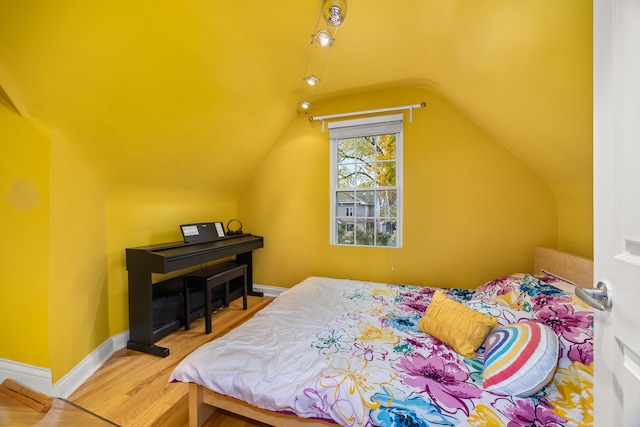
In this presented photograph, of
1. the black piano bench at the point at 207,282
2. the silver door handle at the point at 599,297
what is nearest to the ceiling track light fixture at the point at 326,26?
the silver door handle at the point at 599,297


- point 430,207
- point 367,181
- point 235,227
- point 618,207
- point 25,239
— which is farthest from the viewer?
point 235,227

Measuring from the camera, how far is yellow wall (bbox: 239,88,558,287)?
8.05 feet

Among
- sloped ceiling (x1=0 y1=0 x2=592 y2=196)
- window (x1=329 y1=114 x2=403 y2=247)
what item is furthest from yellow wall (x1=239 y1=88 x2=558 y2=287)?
sloped ceiling (x1=0 y1=0 x2=592 y2=196)

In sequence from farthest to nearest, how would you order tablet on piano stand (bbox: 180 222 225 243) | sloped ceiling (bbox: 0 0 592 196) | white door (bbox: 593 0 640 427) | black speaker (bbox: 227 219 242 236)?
black speaker (bbox: 227 219 242 236), tablet on piano stand (bbox: 180 222 225 243), sloped ceiling (bbox: 0 0 592 196), white door (bbox: 593 0 640 427)

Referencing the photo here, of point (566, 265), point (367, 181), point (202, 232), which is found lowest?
point (566, 265)

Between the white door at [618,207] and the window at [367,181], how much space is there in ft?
7.17

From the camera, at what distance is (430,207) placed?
8.92 feet

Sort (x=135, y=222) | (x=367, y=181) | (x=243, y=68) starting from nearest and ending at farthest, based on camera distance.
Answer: (x=243, y=68) < (x=135, y=222) < (x=367, y=181)

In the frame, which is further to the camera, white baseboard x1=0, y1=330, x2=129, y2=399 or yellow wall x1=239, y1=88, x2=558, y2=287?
yellow wall x1=239, y1=88, x2=558, y2=287

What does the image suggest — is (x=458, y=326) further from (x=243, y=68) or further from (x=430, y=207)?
(x=243, y=68)

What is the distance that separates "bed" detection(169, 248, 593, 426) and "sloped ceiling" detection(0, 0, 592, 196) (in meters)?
1.25

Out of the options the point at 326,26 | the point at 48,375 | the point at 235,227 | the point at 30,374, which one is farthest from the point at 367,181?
the point at 30,374

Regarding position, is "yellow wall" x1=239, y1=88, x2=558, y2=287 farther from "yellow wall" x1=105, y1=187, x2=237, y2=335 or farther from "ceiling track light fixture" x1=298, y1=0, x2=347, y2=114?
"yellow wall" x1=105, y1=187, x2=237, y2=335

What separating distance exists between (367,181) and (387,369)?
2141mm
